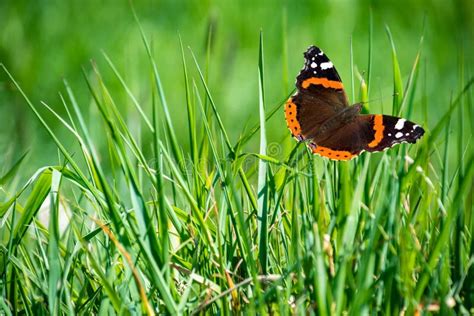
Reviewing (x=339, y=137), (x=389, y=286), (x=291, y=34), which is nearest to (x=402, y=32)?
(x=291, y=34)

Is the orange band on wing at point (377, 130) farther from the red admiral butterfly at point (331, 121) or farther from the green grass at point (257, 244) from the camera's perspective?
the green grass at point (257, 244)

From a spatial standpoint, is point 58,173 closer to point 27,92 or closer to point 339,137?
point 339,137

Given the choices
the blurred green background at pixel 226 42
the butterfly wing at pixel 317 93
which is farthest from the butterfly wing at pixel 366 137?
the blurred green background at pixel 226 42

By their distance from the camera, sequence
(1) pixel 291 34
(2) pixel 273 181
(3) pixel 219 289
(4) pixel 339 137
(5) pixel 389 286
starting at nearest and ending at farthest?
1. (5) pixel 389 286
2. (3) pixel 219 289
3. (2) pixel 273 181
4. (4) pixel 339 137
5. (1) pixel 291 34

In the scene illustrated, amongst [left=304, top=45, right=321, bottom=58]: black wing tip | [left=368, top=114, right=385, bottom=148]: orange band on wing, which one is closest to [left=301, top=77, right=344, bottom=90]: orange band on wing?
[left=304, top=45, right=321, bottom=58]: black wing tip

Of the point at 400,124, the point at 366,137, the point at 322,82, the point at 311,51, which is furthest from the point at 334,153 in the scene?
→ the point at 322,82

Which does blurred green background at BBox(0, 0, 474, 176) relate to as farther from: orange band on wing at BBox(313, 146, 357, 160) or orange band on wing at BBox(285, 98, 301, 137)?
orange band on wing at BBox(313, 146, 357, 160)

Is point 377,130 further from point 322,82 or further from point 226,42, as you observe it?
point 226,42
